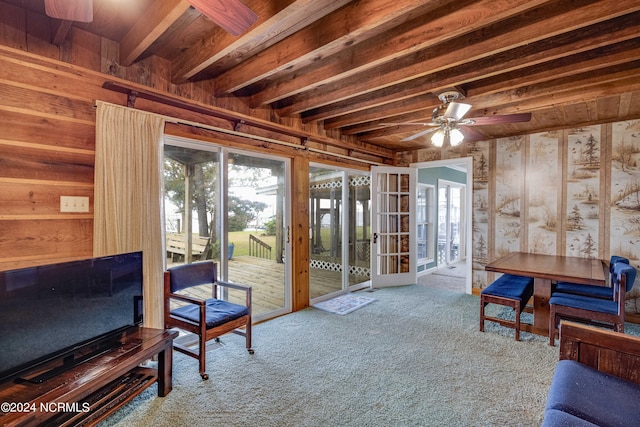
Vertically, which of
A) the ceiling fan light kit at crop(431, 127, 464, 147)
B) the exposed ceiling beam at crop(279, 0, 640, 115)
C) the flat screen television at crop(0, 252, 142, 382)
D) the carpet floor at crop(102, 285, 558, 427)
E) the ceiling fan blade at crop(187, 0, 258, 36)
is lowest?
the carpet floor at crop(102, 285, 558, 427)

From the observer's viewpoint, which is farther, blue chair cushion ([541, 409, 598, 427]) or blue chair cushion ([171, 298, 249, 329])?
blue chair cushion ([171, 298, 249, 329])

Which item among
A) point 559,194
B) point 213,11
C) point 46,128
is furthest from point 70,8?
point 559,194

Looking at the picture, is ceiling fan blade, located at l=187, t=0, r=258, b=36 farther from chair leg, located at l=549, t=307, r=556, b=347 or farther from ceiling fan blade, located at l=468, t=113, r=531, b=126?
chair leg, located at l=549, t=307, r=556, b=347

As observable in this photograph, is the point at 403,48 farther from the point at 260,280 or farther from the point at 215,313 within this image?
the point at 260,280

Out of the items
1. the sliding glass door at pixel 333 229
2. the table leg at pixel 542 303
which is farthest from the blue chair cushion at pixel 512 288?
the sliding glass door at pixel 333 229

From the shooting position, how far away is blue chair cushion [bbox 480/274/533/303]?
3162 millimetres

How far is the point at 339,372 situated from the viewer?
2.47 meters

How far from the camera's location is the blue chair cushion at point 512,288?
10.4 feet

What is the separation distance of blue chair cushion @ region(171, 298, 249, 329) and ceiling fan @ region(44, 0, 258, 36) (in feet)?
6.75

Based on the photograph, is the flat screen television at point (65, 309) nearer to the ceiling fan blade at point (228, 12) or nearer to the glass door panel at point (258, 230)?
the glass door panel at point (258, 230)

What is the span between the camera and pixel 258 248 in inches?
150

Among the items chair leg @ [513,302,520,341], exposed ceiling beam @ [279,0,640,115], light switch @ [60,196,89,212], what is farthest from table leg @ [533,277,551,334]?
light switch @ [60,196,89,212]

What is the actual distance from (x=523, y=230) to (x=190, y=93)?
4597 millimetres

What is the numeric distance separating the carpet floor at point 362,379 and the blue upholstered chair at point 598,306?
335mm
